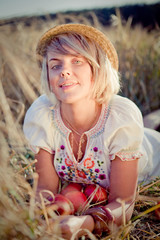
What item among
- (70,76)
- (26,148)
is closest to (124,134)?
(70,76)

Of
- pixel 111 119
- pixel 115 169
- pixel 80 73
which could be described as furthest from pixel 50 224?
pixel 80 73

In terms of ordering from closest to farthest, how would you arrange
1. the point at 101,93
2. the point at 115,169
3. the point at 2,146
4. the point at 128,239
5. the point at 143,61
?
the point at 2,146
the point at 128,239
the point at 115,169
the point at 101,93
the point at 143,61

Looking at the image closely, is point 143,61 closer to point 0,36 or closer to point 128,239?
point 128,239

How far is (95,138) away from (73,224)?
0.55 metres

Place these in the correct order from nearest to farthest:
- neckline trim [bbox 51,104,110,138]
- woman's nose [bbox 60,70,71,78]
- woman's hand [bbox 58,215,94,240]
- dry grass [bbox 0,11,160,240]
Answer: dry grass [bbox 0,11,160,240] < woman's hand [bbox 58,215,94,240] < woman's nose [bbox 60,70,71,78] < neckline trim [bbox 51,104,110,138]

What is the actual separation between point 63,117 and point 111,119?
34cm

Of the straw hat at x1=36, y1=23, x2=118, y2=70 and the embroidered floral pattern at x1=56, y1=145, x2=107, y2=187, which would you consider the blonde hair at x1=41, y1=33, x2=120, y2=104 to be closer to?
the straw hat at x1=36, y1=23, x2=118, y2=70

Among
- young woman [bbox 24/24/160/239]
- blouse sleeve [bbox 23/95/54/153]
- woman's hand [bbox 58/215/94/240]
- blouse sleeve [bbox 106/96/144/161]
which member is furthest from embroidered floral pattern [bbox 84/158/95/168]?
woman's hand [bbox 58/215/94/240]

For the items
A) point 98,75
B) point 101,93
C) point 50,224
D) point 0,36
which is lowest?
point 50,224

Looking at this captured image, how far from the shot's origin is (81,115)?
5.35ft

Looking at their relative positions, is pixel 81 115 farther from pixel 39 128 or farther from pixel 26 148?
pixel 26 148

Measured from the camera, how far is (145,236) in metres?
1.35

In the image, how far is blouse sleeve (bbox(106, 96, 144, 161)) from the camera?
4.80 ft

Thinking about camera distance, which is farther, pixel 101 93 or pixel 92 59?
pixel 101 93
